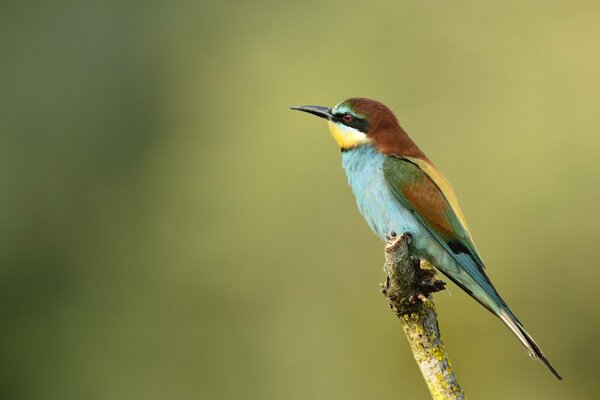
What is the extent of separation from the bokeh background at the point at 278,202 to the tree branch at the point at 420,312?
3041 millimetres

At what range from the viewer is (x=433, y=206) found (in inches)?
148

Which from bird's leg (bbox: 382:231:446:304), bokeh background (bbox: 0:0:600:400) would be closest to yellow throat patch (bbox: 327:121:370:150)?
bird's leg (bbox: 382:231:446:304)

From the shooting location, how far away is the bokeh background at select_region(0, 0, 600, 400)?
6512 mm

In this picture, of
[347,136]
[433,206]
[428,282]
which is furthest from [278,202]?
[428,282]

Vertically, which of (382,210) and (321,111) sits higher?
(321,111)

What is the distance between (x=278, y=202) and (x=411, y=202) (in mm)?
4080

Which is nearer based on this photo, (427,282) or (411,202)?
(427,282)

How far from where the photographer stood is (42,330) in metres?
8.56

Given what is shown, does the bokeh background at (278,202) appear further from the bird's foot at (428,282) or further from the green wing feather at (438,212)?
the bird's foot at (428,282)

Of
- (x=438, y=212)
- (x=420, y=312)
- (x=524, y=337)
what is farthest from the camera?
(x=438, y=212)

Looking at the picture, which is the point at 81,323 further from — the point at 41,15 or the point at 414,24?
the point at 41,15

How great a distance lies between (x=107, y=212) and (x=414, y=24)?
3323 mm

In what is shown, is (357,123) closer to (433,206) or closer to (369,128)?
(369,128)

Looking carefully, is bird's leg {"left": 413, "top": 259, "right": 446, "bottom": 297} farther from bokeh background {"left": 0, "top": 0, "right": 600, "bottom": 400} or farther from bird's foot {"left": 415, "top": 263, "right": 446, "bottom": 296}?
bokeh background {"left": 0, "top": 0, "right": 600, "bottom": 400}
